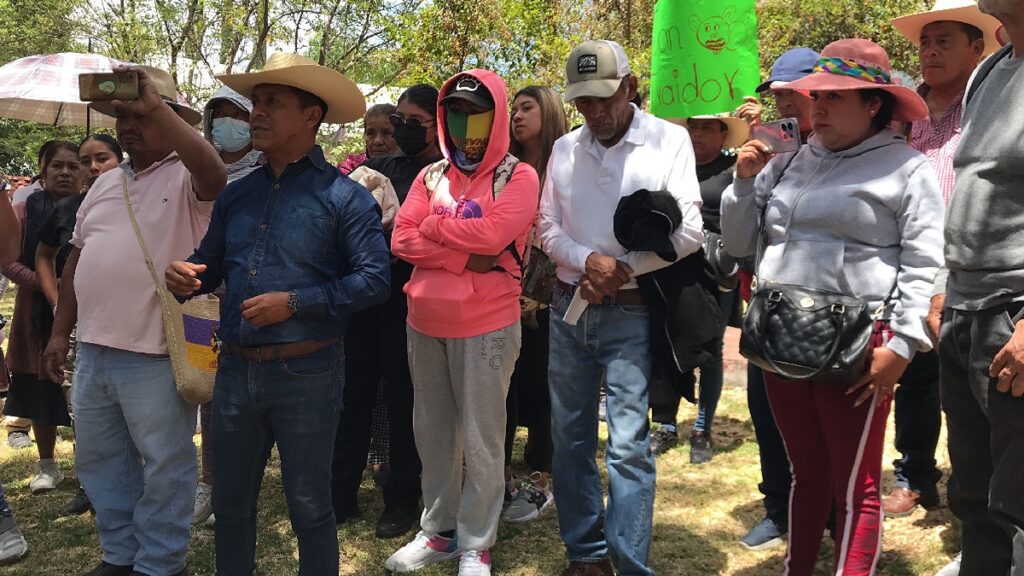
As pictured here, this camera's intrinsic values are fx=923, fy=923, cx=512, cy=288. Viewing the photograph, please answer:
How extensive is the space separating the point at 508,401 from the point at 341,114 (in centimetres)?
199

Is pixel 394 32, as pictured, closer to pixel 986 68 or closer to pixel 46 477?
pixel 46 477

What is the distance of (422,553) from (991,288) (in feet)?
9.26

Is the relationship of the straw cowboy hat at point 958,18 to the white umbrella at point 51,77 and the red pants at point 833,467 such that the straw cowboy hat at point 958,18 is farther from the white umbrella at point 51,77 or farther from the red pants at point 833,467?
→ the white umbrella at point 51,77

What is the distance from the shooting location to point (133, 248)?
397cm

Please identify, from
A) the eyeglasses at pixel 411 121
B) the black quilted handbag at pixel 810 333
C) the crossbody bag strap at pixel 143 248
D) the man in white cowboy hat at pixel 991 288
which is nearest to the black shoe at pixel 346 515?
the crossbody bag strap at pixel 143 248

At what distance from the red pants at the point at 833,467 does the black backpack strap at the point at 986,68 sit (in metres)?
1.13

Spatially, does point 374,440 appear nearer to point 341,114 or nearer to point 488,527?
point 488,527

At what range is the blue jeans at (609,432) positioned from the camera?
12.6ft

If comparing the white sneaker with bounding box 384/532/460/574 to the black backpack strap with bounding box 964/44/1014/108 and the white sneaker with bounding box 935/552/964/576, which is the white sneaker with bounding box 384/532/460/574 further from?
the black backpack strap with bounding box 964/44/1014/108

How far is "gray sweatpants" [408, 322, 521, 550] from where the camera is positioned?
4.16 meters

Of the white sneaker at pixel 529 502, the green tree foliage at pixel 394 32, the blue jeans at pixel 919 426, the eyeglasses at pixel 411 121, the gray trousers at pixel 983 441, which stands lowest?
the white sneaker at pixel 529 502

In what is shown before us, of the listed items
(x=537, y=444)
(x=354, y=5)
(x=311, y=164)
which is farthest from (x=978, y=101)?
(x=354, y=5)

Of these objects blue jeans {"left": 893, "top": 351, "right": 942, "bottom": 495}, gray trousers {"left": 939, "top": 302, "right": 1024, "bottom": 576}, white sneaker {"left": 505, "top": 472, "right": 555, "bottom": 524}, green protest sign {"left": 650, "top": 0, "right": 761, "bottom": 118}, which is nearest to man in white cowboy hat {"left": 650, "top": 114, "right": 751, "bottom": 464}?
green protest sign {"left": 650, "top": 0, "right": 761, "bottom": 118}

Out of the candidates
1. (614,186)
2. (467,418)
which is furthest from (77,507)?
(614,186)
